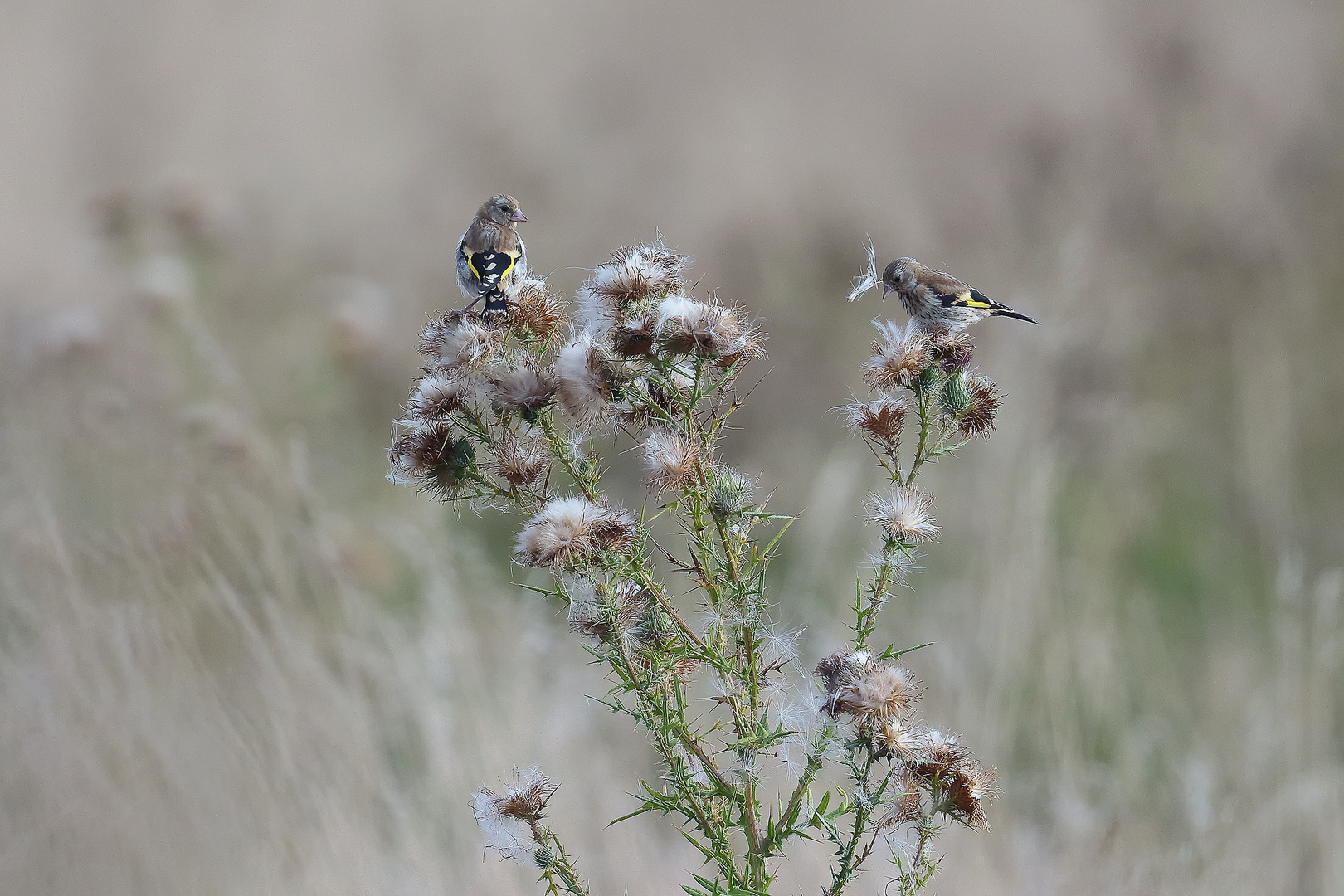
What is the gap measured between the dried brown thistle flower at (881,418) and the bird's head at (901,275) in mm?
1018

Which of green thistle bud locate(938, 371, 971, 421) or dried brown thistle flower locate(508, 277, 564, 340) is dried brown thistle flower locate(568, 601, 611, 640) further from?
green thistle bud locate(938, 371, 971, 421)

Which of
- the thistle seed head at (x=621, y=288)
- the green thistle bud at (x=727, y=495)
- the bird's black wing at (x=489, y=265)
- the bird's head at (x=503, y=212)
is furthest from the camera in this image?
the bird's head at (x=503, y=212)

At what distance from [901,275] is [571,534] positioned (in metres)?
1.55

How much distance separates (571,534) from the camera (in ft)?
4.71

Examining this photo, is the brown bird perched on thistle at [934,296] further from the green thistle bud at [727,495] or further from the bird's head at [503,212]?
the bird's head at [503,212]

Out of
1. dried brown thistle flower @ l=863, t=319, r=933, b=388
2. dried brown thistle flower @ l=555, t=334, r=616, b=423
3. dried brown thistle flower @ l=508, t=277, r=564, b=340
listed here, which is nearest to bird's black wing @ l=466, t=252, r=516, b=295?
dried brown thistle flower @ l=508, t=277, r=564, b=340

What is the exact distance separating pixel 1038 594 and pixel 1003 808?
2.69 ft

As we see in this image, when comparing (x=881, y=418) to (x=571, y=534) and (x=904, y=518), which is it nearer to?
(x=904, y=518)

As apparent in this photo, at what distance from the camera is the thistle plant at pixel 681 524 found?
1460 millimetres

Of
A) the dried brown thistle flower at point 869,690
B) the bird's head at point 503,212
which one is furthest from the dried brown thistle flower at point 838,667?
the bird's head at point 503,212

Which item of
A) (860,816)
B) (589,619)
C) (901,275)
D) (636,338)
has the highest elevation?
(901,275)

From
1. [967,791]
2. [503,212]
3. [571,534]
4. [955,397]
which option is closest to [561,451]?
[571,534]

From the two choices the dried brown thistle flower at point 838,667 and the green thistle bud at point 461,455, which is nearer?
the dried brown thistle flower at point 838,667

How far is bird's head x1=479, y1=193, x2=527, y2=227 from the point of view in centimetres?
314
